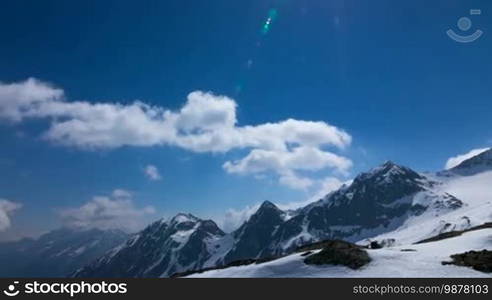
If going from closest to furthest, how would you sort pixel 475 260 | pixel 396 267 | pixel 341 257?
pixel 396 267
pixel 475 260
pixel 341 257

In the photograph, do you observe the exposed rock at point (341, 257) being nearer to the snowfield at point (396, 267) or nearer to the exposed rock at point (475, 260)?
the snowfield at point (396, 267)

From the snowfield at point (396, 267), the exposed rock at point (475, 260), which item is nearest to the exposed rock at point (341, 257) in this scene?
the snowfield at point (396, 267)

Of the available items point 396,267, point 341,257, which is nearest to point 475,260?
point 396,267

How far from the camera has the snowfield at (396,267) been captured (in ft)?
198

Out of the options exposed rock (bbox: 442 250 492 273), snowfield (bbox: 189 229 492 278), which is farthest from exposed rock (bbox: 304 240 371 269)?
exposed rock (bbox: 442 250 492 273)

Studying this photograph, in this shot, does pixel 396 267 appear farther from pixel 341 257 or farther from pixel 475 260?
pixel 475 260

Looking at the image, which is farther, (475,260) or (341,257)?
(341,257)

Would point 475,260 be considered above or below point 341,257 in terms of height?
below

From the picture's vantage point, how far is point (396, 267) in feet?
208

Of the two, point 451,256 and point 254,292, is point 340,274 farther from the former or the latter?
point 254,292

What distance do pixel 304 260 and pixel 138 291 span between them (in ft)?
112

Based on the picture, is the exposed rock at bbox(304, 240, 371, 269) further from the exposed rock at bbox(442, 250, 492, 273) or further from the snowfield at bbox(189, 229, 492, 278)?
the exposed rock at bbox(442, 250, 492, 273)

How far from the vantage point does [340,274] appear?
64500 mm

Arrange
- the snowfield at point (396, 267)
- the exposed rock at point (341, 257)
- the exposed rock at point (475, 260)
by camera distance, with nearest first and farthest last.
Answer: the snowfield at point (396, 267) → the exposed rock at point (475, 260) → the exposed rock at point (341, 257)
